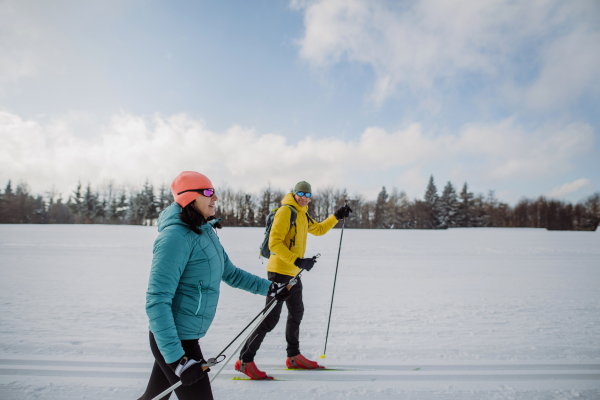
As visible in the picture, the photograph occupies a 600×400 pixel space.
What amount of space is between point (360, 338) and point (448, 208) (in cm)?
5095

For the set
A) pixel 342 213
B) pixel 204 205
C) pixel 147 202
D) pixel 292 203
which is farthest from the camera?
pixel 147 202

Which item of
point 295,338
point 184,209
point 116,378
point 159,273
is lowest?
point 116,378

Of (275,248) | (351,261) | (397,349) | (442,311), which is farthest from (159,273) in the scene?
(351,261)

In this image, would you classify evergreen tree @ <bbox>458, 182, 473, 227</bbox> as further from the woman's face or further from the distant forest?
the woman's face

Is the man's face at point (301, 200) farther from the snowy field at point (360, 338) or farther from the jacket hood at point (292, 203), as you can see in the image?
the snowy field at point (360, 338)

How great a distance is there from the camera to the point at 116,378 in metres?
3.08

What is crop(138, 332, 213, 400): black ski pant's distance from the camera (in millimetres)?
1680

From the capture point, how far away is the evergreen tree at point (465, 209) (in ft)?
160

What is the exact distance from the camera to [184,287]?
169 cm

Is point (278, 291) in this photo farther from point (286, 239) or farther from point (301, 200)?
point (301, 200)

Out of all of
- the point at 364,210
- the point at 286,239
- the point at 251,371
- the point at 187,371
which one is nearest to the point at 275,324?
the point at 251,371

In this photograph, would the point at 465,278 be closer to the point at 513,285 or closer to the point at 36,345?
the point at 513,285

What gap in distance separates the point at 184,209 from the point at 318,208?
48.3m

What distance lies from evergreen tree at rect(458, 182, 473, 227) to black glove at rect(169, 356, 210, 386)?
54378 mm
